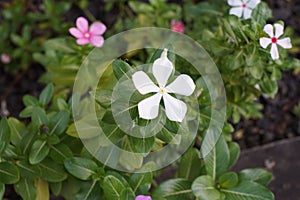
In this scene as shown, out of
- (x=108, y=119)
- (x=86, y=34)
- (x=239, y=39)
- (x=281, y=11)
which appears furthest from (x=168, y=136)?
(x=281, y=11)

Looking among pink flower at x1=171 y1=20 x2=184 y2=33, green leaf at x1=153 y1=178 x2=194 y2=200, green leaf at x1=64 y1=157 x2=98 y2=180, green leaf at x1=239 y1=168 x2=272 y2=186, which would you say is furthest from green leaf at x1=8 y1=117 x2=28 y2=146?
pink flower at x1=171 y1=20 x2=184 y2=33

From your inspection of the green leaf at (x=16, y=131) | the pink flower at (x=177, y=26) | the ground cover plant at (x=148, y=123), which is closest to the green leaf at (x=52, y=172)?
the ground cover plant at (x=148, y=123)

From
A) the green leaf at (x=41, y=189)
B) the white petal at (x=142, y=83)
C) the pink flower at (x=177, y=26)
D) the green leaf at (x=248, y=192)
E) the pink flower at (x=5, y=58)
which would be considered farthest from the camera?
the pink flower at (x=5, y=58)

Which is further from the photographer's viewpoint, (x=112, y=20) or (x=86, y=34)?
(x=112, y=20)

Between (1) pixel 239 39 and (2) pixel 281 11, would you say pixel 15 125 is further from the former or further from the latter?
(2) pixel 281 11

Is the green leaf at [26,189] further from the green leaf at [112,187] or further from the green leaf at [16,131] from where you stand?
the green leaf at [112,187]

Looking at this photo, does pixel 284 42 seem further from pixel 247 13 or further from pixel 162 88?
pixel 162 88
